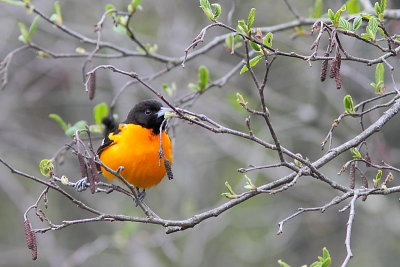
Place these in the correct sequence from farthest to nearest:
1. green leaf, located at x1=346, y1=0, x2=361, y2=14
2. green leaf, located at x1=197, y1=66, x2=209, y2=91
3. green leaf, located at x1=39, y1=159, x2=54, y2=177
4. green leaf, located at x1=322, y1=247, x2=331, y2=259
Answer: green leaf, located at x1=346, y1=0, x2=361, y2=14, green leaf, located at x1=197, y1=66, x2=209, y2=91, green leaf, located at x1=39, y1=159, x2=54, y2=177, green leaf, located at x1=322, y1=247, x2=331, y2=259

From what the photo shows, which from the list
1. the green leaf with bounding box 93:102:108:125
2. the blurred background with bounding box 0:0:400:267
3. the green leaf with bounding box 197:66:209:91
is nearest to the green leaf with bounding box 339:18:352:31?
the green leaf with bounding box 197:66:209:91

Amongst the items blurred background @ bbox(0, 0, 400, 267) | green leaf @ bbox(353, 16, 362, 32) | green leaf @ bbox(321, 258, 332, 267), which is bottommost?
green leaf @ bbox(321, 258, 332, 267)

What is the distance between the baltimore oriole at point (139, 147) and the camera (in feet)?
15.7

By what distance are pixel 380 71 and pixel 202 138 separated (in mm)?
5834

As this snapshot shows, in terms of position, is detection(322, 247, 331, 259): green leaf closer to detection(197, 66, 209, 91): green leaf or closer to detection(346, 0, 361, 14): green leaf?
detection(197, 66, 209, 91): green leaf

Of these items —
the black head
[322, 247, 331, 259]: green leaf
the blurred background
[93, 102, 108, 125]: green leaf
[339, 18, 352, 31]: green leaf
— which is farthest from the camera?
the blurred background

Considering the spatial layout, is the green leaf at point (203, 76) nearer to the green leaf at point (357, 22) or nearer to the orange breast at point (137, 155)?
the orange breast at point (137, 155)

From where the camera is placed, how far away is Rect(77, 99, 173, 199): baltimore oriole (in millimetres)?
4777

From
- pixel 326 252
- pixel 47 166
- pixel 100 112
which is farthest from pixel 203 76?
pixel 326 252

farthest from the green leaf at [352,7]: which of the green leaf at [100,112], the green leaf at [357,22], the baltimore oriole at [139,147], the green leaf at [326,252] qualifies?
the green leaf at [326,252]

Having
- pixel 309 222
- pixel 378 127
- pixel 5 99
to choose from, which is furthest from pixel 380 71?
pixel 5 99

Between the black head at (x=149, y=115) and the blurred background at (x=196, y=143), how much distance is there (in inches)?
100

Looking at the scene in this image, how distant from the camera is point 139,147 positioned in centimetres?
483

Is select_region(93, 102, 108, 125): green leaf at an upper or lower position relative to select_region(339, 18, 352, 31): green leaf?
upper
